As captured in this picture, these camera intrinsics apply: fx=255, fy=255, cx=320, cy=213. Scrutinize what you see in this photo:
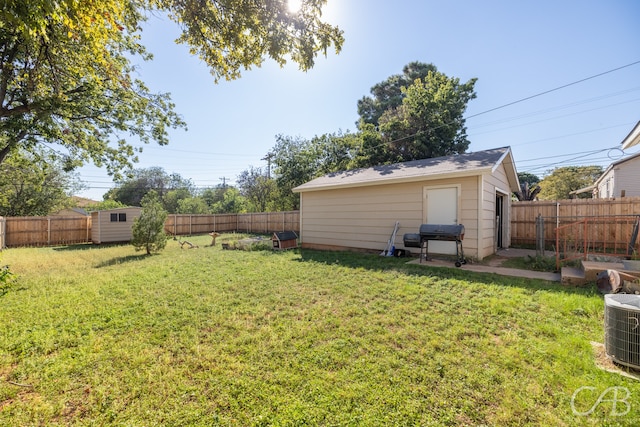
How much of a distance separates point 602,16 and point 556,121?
1335 centimetres

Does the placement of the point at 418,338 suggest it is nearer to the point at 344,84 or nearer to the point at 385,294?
the point at 385,294

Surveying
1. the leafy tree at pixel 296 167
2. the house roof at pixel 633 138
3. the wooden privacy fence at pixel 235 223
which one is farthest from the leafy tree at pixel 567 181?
the house roof at pixel 633 138

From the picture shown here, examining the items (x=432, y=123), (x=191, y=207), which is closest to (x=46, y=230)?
(x=191, y=207)

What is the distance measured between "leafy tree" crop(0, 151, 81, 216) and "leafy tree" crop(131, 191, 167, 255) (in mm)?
→ 9288

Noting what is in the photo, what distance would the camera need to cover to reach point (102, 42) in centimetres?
382

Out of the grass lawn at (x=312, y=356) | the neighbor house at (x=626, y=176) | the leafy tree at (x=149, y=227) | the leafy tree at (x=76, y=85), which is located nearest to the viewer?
the grass lawn at (x=312, y=356)

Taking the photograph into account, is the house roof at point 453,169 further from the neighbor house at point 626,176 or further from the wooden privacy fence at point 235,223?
the wooden privacy fence at point 235,223

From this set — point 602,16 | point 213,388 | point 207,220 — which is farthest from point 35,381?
point 207,220

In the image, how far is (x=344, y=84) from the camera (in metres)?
11.0

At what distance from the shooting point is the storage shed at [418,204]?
6.52 metres

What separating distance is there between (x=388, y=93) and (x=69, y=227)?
24664 mm

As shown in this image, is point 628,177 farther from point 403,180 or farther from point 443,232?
point 443,232

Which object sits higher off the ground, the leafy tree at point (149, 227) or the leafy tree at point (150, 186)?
the leafy tree at point (150, 186)

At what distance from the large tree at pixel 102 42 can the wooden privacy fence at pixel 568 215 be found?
9.47 m
